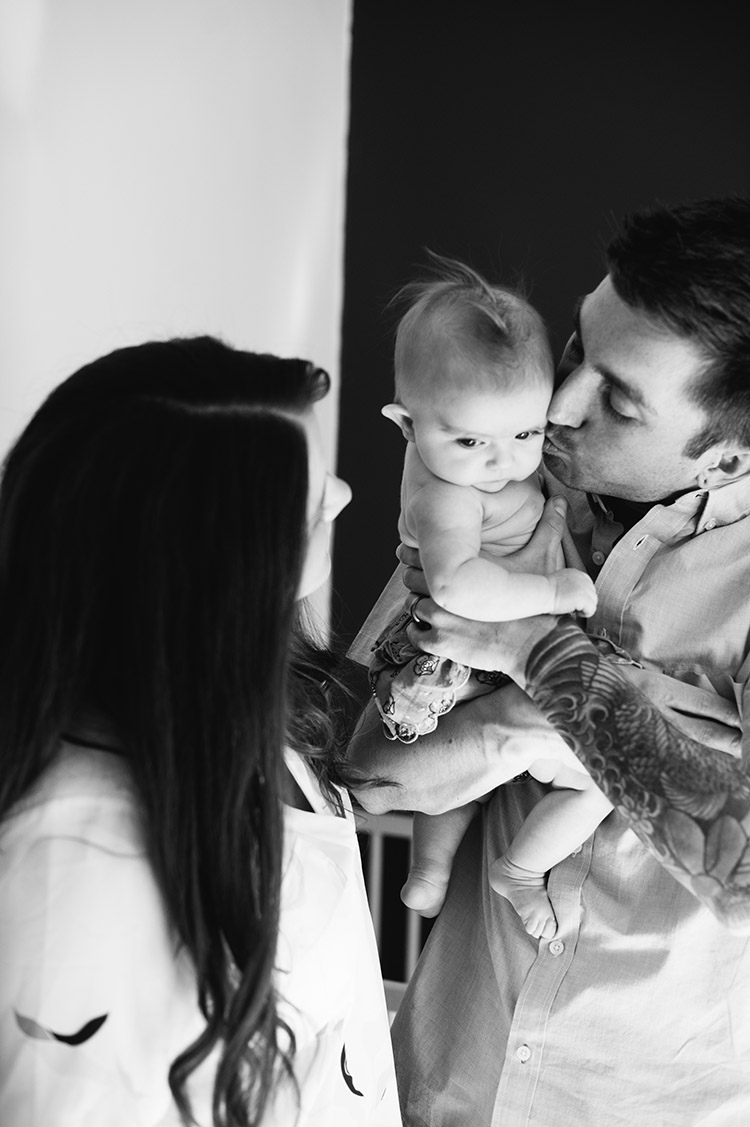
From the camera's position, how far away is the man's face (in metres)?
1.41

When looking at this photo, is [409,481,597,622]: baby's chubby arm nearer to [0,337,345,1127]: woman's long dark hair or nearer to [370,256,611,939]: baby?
[370,256,611,939]: baby

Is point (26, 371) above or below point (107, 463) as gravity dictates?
below

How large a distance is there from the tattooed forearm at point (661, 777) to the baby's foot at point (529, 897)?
0.30 m

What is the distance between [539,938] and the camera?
1537 millimetres

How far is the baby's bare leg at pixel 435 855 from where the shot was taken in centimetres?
165

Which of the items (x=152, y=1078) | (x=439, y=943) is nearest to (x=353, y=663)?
(x=439, y=943)

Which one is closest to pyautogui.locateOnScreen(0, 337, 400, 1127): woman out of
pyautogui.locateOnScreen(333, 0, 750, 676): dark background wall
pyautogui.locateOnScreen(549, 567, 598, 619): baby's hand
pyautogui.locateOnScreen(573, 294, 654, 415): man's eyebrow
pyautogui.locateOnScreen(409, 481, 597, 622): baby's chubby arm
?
pyautogui.locateOnScreen(409, 481, 597, 622): baby's chubby arm

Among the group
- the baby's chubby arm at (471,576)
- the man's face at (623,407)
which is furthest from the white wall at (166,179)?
the man's face at (623,407)

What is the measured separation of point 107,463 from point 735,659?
2.78ft

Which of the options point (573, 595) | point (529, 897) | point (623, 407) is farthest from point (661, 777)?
point (623, 407)

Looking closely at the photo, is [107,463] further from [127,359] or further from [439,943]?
[439,943]

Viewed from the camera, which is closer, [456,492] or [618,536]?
[456,492]

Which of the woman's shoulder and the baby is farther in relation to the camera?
the baby

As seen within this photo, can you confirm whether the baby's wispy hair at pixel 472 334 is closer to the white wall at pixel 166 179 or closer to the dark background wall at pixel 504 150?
the white wall at pixel 166 179
